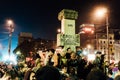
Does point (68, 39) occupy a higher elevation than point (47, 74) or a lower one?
higher

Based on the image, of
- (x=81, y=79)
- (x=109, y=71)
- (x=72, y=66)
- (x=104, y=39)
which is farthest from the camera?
(x=104, y=39)

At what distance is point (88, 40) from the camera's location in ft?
352

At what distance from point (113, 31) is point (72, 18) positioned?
325ft

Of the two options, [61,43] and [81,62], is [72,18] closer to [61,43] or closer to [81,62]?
[61,43]

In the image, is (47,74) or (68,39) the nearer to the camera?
(47,74)

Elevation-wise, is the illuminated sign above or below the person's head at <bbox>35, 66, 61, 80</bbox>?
above

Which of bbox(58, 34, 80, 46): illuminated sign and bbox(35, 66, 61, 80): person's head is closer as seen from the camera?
bbox(35, 66, 61, 80): person's head

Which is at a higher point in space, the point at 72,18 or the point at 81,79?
the point at 72,18

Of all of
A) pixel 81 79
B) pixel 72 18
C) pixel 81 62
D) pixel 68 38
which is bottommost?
pixel 81 79

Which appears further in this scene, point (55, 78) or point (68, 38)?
point (68, 38)

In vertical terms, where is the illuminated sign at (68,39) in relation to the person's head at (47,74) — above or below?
above

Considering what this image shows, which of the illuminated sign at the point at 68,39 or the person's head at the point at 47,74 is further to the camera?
the illuminated sign at the point at 68,39

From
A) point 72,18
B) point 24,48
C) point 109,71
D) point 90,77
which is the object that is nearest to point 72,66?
point 109,71

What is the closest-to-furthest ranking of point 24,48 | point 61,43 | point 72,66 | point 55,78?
point 55,78
point 72,66
point 61,43
point 24,48
